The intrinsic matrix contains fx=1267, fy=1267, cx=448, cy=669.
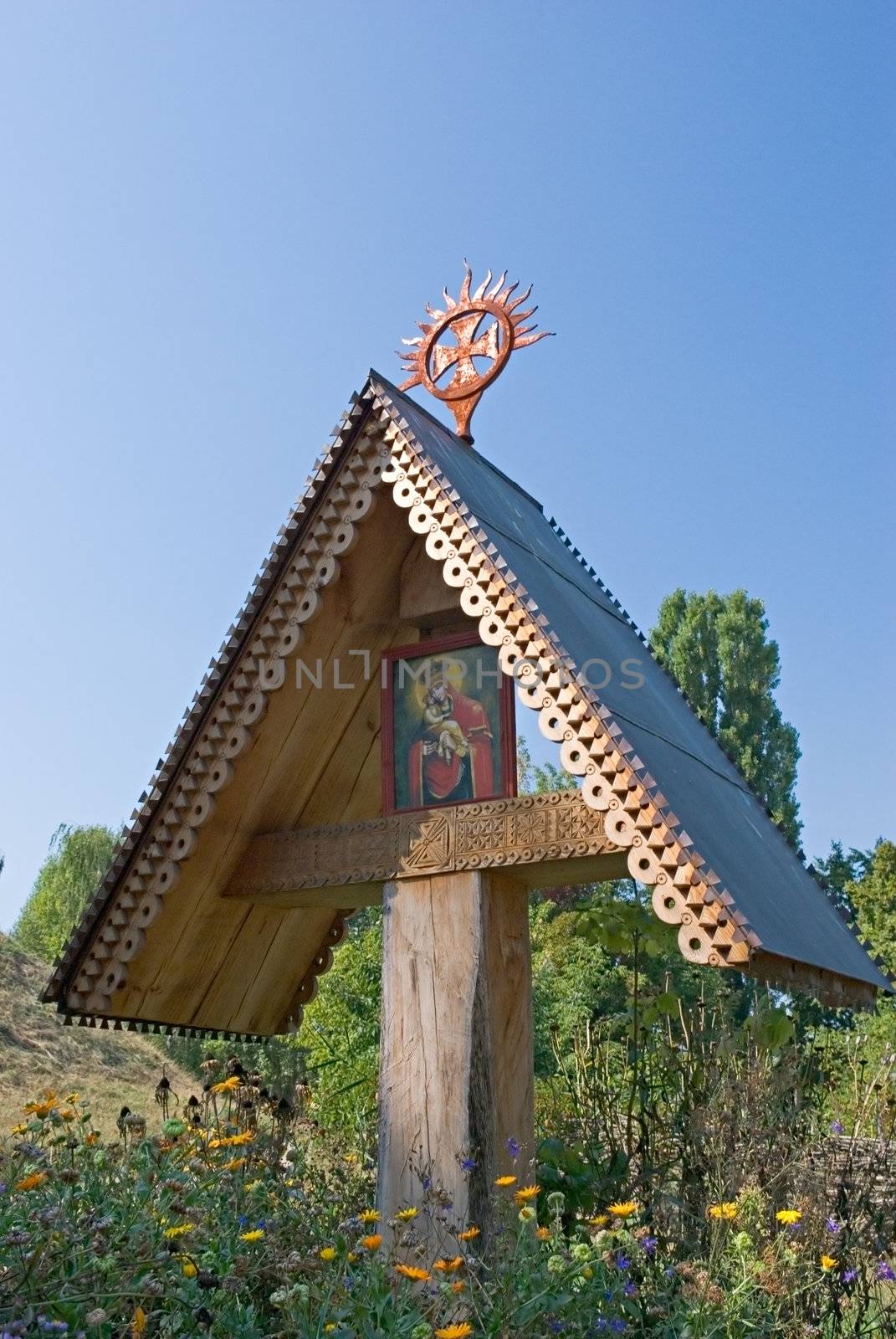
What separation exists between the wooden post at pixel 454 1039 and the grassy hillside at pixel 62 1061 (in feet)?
23.2

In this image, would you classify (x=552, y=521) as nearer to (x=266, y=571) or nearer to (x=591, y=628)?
(x=591, y=628)

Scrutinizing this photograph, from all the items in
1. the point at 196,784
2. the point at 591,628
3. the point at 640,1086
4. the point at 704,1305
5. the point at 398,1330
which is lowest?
the point at 398,1330

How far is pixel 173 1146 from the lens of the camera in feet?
16.5

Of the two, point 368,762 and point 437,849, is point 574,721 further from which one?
point 368,762

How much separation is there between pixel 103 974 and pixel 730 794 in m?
3.16

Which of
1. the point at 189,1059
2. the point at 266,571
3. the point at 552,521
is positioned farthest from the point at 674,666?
the point at 266,571

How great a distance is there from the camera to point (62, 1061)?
49.1ft

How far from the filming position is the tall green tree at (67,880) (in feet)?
105

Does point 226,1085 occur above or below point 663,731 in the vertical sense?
below

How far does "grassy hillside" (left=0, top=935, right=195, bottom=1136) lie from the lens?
1327 centimetres

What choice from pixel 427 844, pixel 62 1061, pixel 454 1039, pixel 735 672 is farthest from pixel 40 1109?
pixel 735 672

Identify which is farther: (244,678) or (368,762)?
(368,762)

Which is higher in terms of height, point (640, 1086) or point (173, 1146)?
point (640, 1086)

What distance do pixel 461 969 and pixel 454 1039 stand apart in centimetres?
27
